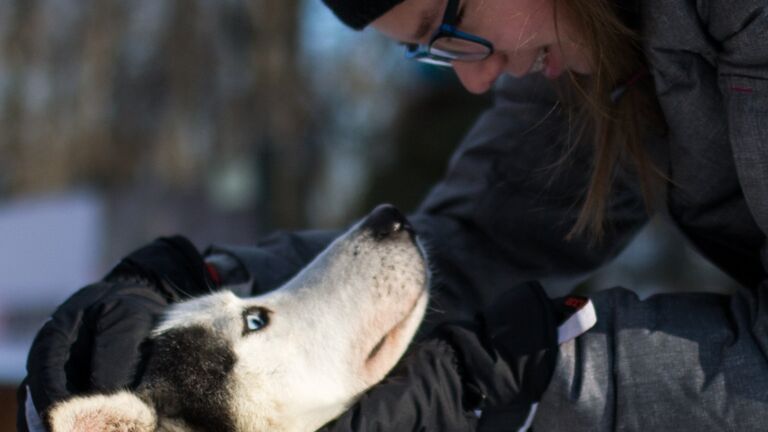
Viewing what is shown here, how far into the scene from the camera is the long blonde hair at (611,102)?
2.70 m

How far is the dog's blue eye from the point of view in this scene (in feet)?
9.55

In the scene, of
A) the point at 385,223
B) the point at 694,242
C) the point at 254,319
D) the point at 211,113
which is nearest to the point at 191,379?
the point at 254,319

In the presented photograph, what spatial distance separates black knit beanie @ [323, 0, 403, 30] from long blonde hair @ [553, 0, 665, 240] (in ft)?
1.49

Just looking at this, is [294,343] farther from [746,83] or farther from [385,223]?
[746,83]

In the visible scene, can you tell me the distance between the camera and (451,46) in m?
2.92

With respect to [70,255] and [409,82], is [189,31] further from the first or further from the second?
[70,255]

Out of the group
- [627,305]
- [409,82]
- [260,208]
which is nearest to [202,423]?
[627,305]

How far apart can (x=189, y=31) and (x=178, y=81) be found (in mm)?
557

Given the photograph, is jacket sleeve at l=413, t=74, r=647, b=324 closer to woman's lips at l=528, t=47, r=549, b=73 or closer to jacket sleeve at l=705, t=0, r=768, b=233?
woman's lips at l=528, t=47, r=549, b=73

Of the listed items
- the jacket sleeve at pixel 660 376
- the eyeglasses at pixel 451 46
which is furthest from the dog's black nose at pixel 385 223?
the jacket sleeve at pixel 660 376

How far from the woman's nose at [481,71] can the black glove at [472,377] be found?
73cm

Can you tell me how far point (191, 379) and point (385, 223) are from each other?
2.46 feet

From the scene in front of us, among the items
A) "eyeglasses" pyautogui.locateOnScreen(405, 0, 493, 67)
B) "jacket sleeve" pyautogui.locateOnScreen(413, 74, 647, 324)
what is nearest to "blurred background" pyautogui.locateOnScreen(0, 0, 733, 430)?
"jacket sleeve" pyautogui.locateOnScreen(413, 74, 647, 324)

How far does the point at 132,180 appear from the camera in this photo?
12.1 meters
